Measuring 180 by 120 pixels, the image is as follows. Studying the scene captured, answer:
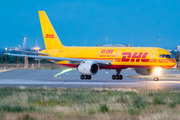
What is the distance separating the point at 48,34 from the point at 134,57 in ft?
47.0

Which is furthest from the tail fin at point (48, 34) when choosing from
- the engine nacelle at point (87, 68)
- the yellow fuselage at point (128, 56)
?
the engine nacelle at point (87, 68)

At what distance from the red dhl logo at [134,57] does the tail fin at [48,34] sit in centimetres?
1133

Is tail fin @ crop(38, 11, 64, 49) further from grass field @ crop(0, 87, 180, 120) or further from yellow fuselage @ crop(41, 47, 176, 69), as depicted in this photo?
grass field @ crop(0, 87, 180, 120)

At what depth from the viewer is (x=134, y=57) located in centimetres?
3703

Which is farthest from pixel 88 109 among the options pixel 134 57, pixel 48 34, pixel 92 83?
pixel 48 34

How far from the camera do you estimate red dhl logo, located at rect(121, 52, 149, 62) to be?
36.7 metres

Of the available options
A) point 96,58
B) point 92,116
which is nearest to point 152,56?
point 96,58

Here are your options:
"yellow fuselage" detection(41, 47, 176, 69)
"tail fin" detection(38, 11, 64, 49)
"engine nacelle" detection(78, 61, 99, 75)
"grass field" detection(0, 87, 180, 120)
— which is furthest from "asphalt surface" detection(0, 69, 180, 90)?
"grass field" detection(0, 87, 180, 120)

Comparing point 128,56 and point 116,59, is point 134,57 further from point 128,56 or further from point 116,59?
point 116,59

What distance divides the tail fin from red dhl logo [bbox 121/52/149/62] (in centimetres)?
1133

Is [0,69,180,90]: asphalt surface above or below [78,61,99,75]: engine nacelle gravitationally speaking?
below

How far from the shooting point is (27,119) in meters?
13.6

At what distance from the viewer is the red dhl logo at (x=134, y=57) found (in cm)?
3669

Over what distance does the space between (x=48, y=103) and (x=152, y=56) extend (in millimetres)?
20166
